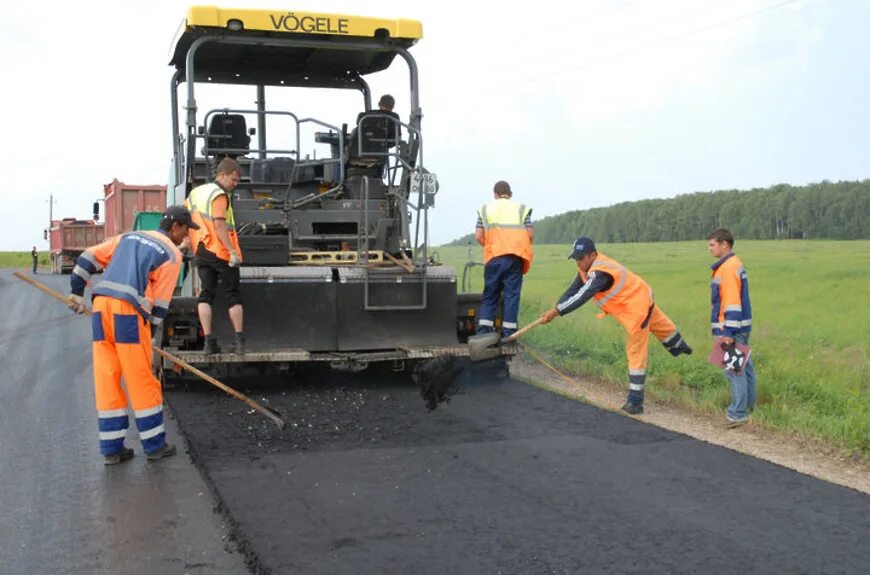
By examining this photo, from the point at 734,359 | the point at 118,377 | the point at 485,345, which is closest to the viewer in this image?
the point at 118,377

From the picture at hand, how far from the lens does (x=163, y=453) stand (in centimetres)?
522

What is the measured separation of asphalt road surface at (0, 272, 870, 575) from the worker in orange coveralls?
21cm

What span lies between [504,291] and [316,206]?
6.28 feet

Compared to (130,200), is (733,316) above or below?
below

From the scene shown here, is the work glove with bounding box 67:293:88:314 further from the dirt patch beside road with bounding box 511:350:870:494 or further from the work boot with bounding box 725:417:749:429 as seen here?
the work boot with bounding box 725:417:749:429

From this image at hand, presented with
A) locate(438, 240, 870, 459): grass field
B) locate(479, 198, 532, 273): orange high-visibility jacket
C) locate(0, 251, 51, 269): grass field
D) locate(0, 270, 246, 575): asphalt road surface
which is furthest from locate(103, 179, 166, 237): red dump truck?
locate(0, 251, 51, 269): grass field

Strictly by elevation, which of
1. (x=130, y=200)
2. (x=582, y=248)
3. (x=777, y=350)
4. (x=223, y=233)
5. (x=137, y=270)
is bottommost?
(x=777, y=350)

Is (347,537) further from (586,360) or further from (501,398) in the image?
(586,360)

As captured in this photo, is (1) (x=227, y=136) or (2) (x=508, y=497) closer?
(2) (x=508, y=497)

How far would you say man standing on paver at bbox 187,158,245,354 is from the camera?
6805 mm

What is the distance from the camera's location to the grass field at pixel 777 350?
690 cm

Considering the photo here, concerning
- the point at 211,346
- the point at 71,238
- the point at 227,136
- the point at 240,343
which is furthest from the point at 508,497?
the point at 71,238

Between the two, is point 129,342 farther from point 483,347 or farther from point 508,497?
point 483,347

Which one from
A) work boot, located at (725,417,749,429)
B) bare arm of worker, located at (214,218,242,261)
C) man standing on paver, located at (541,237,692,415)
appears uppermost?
bare arm of worker, located at (214,218,242,261)
